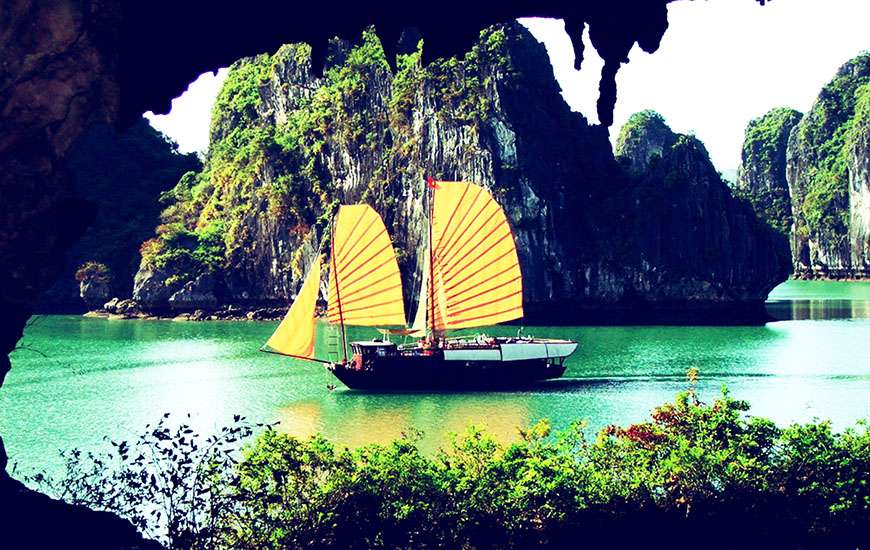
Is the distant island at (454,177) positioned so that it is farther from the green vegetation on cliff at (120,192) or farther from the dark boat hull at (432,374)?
the dark boat hull at (432,374)

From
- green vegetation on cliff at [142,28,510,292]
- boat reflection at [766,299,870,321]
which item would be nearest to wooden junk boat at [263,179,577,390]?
boat reflection at [766,299,870,321]

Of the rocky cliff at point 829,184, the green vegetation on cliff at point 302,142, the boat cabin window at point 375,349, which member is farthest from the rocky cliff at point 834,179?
the boat cabin window at point 375,349

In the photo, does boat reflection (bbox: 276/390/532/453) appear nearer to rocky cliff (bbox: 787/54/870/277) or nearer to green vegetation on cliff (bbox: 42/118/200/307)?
green vegetation on cliff (bbox: 42/118/200/307)

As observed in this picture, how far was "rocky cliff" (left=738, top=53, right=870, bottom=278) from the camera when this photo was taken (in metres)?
76.9

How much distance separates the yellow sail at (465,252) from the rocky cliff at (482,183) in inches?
742

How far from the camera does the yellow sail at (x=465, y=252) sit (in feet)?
91.1

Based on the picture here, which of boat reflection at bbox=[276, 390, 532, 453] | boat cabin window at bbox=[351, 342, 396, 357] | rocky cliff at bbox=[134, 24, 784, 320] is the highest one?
rocky cliff at bbox=[134, 24, 784, 320]

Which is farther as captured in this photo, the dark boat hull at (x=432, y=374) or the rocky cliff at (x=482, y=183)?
the rocky cliff at (x=482, y=183)

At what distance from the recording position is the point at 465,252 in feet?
91.8

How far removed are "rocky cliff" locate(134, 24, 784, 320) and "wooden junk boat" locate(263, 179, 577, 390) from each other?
62.2ft

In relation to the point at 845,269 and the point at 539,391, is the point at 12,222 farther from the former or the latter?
the point at 845,269

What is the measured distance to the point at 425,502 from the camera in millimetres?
7520

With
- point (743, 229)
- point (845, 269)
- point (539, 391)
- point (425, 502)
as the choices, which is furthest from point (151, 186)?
point (425, 502)

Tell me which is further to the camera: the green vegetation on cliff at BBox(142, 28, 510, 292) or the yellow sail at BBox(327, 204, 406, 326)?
the green vegetation on cliff at BBox(142, 28, 510, 292)
